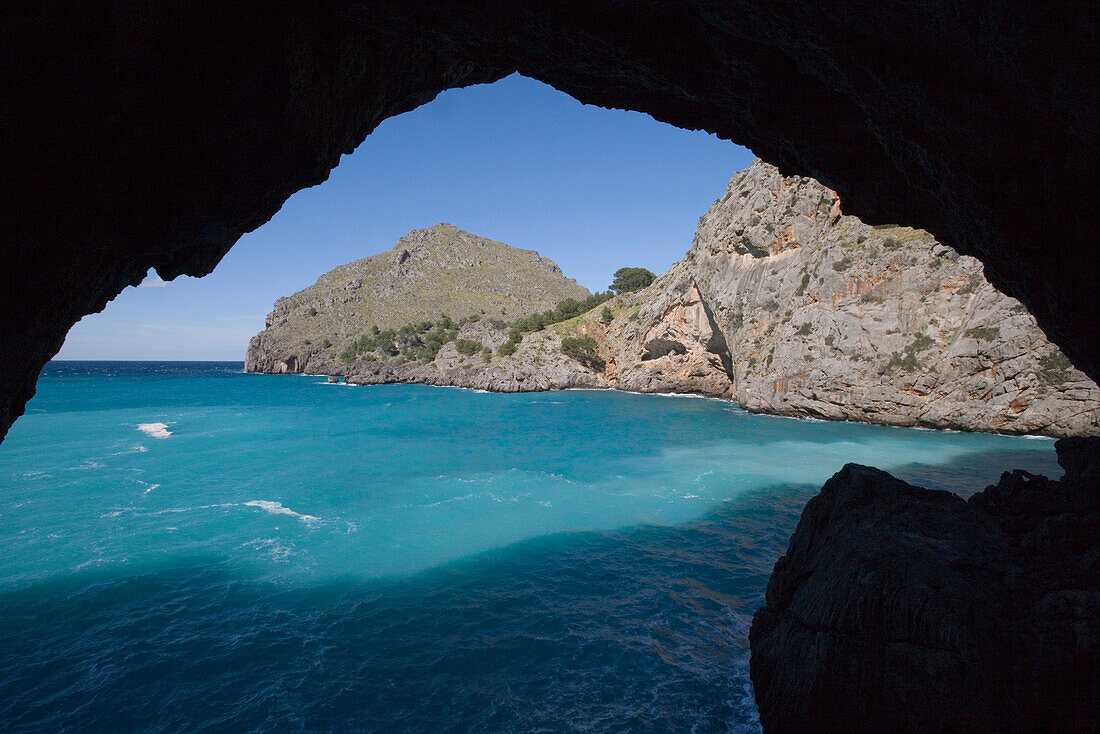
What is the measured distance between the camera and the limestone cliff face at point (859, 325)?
35.1 metres

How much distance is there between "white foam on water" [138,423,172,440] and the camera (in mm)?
42156

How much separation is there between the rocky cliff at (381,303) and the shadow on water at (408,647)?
139196mm

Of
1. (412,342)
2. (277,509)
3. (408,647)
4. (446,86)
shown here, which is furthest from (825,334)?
(412,342)

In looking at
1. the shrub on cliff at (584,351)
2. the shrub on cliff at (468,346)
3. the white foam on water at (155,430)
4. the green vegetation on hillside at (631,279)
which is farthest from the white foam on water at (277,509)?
the green vegetation on hillside at (631,279)

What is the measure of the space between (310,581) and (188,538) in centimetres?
757

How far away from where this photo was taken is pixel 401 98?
10.4m

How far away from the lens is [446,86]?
10641 millimetres

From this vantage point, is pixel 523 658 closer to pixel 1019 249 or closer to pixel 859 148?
pixel 1019 249

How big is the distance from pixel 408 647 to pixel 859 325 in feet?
154

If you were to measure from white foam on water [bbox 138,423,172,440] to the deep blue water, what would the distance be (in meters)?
6.98

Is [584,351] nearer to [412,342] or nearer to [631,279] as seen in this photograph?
[631,279]

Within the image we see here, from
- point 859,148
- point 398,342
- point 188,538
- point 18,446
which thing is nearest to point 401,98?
point 859,148

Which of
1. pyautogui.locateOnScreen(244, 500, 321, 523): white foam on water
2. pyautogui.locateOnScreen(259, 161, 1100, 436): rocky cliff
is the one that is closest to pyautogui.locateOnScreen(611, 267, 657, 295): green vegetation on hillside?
pyautogui.locateOnScreen(259, 161, 1100, 436): rocky cliff

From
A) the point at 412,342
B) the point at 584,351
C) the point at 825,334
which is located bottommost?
the point at 825,334
